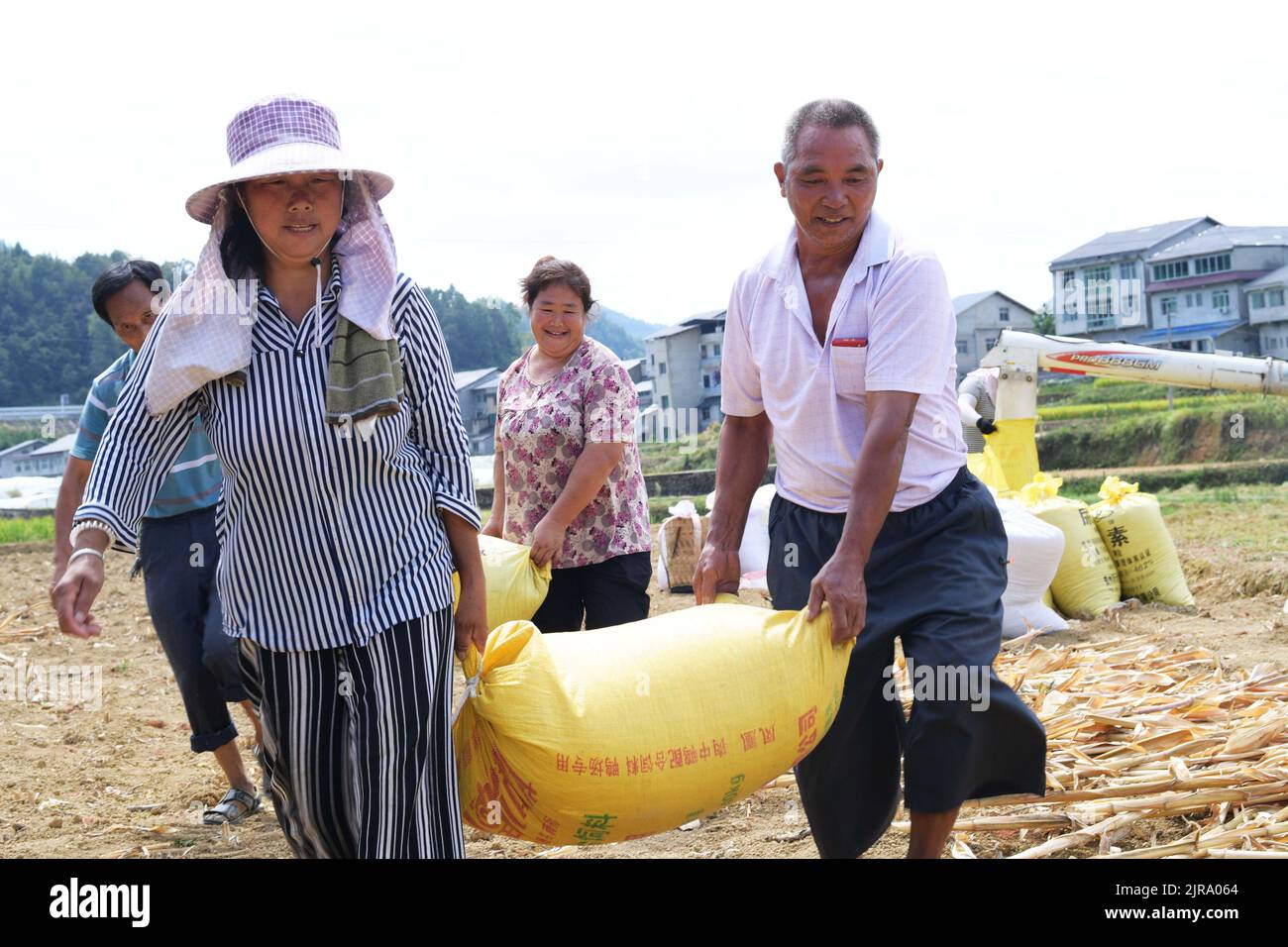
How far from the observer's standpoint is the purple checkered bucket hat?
93.7 inches

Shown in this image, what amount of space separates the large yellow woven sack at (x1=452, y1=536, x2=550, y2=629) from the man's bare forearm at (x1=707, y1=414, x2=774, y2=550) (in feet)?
2.63

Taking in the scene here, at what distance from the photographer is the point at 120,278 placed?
4.09 metres

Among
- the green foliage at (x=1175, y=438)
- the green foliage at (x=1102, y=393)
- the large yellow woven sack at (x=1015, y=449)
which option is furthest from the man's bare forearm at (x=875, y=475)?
the green foliage at (x=1102, y=393)

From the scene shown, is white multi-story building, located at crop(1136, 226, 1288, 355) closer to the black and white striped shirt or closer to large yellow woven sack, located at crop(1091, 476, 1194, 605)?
large yellow woven sack, located at crop(1091, 476, 1194, 605)

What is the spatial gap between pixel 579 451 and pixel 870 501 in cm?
143

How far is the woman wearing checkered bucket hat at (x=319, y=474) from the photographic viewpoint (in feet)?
7.92

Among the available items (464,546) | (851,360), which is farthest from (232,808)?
(851,360)

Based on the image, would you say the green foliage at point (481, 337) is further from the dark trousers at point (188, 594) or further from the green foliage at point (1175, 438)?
the dark trousers at point (188, 594)

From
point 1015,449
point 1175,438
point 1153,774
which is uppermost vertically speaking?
point 1015,449

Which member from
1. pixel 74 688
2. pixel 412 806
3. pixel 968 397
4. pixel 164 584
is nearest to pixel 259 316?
pixel 412 806

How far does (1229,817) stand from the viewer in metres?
3.41

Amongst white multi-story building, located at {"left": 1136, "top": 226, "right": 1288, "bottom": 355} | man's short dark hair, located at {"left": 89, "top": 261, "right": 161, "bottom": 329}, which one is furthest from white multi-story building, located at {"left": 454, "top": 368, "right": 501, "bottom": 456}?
man's short dark hair, located at {"left": 89, "top": 261, "right": 161, "bottom": 329}

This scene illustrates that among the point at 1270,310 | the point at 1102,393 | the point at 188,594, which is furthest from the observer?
the point at 1270,310

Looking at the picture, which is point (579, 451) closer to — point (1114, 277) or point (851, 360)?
point (851, 360)
